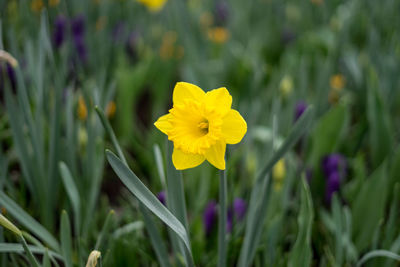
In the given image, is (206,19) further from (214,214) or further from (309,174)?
(214,214)

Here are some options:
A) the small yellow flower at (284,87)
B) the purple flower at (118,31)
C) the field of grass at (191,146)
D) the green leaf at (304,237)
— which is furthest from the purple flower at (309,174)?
the purple flower at (118,31)

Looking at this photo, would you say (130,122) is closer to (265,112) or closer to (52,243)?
(265,112)

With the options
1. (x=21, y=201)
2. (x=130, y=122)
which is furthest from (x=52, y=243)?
(x=130, y=122)

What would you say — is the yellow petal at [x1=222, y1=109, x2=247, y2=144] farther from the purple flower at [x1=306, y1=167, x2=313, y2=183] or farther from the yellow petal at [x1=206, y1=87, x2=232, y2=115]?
the purple flower at [x1=306, y1=167, x2=313, y2=183]

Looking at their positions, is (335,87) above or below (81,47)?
below

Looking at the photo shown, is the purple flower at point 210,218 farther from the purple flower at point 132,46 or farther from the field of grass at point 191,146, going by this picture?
the purple flower at point 132,46

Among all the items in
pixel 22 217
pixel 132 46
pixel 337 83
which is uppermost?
pixel 132 46

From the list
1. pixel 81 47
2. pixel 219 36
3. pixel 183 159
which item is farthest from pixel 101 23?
pixel 183 159
